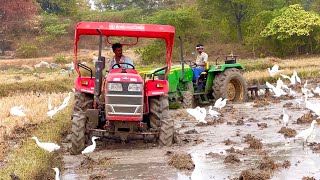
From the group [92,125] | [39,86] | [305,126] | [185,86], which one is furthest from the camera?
[39,86]

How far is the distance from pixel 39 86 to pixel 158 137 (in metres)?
11.4

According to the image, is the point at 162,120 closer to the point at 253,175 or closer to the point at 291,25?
the point at 253,175

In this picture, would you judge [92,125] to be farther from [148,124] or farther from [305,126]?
[305,126]

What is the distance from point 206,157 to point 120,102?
4.99 ft

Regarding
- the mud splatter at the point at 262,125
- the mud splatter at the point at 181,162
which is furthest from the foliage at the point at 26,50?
the mud splatter at the point at 181,162

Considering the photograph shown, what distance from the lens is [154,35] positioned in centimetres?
874

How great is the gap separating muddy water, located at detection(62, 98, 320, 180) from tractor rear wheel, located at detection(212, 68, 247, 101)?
3.21 metres

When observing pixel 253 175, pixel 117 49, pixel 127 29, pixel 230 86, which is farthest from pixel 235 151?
pixel 230 86

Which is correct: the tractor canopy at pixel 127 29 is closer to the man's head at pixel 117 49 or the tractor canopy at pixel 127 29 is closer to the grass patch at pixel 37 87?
the man's head at pixel 117 49

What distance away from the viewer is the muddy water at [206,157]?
642 cm

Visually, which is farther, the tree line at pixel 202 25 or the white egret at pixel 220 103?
the tree line at pixel 202 25

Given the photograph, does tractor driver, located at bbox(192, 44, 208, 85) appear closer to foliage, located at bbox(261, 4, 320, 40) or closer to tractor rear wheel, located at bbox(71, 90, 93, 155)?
tractor rear wheel, located at bbox(71, 90, 93, 155)

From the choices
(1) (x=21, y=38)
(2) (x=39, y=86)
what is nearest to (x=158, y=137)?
(2) (x=39, y=86)

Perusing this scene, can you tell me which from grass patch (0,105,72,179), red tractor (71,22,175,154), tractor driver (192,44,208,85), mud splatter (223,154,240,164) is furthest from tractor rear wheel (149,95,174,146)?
tractor driver (192,44,208,85)
